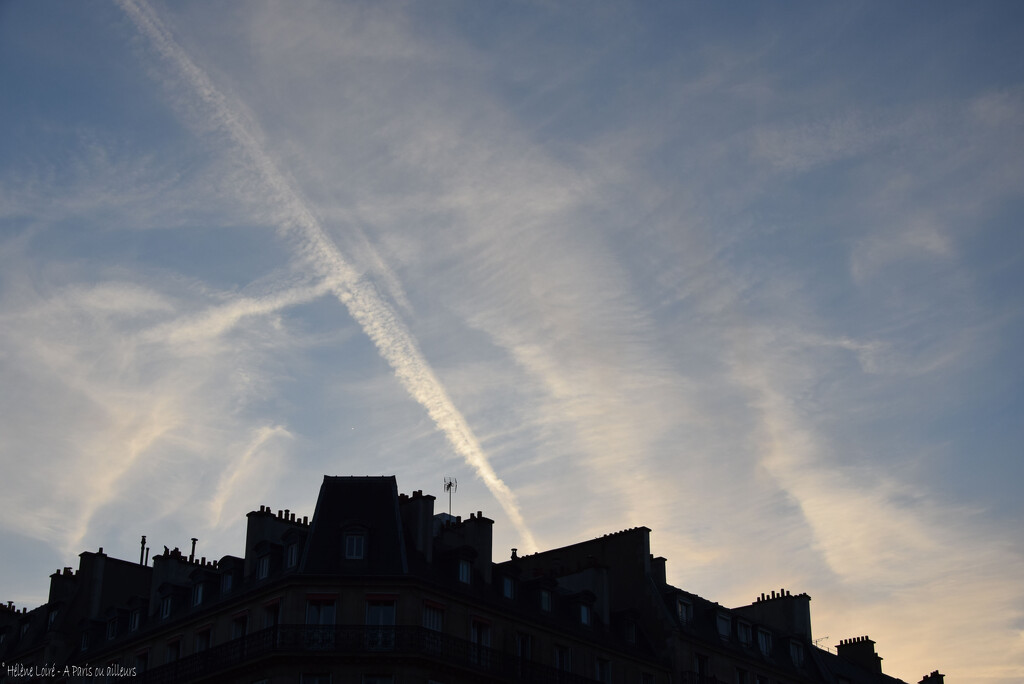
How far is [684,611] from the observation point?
55656 millimetres

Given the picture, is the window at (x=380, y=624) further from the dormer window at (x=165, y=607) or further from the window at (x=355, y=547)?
the dormer window at (x=165, y=607)

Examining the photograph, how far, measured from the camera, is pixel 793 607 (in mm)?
63938

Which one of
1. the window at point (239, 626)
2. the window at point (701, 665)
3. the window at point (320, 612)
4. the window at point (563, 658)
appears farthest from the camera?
the window at point (701, 665)

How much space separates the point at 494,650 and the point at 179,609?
41.0 ft

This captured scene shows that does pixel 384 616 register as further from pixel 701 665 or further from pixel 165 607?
pixel 701 665

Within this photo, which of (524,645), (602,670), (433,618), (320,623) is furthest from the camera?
(602,670)

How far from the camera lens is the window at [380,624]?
44.0 m

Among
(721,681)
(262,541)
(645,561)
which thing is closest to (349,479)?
(262,541)

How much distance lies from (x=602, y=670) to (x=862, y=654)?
24119 millimetres

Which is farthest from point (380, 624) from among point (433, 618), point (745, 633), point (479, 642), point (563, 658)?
point (745, 633)

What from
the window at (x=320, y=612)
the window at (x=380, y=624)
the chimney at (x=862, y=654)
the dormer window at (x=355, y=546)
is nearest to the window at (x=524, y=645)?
the window at (x=380, y=624)

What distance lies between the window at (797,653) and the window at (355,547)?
24.1 m

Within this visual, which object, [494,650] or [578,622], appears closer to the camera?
[494,650]

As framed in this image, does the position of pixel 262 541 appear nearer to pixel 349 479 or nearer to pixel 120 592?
pixel 349 479
